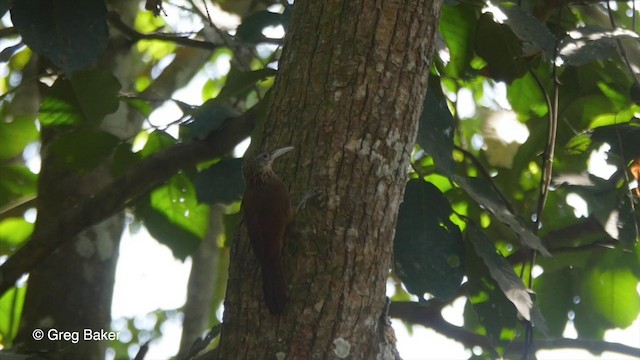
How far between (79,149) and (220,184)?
0.61m

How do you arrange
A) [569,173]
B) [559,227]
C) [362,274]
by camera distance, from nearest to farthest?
[362,274] → [569,173] → [559,227]

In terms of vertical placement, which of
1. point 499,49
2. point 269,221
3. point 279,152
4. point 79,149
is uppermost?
point 499,49

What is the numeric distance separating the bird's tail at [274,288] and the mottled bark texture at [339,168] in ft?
0.09

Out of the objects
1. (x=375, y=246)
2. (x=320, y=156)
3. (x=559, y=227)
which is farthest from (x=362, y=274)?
(x=559, y=227)

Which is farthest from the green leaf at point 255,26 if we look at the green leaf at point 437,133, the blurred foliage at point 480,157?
the green leaf at point 437,133

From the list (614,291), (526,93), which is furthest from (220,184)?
(614,291)

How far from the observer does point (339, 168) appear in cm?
234

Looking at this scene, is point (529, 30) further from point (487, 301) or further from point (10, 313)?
point (10, 313)

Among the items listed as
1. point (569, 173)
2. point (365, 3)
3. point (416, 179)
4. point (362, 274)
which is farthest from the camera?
point (569, 173)

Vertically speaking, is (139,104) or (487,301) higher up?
(139,104)

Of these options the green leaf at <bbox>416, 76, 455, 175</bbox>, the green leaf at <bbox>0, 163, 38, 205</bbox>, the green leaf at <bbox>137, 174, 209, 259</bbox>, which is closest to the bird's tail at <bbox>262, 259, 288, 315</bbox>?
the green leaf at <bbox>416, 76, 455, 175</bbox>

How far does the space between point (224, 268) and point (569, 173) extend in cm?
223

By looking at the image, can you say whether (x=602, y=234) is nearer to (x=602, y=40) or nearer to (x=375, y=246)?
(x=602, y=40)

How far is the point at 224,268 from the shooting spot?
5.11 meters
